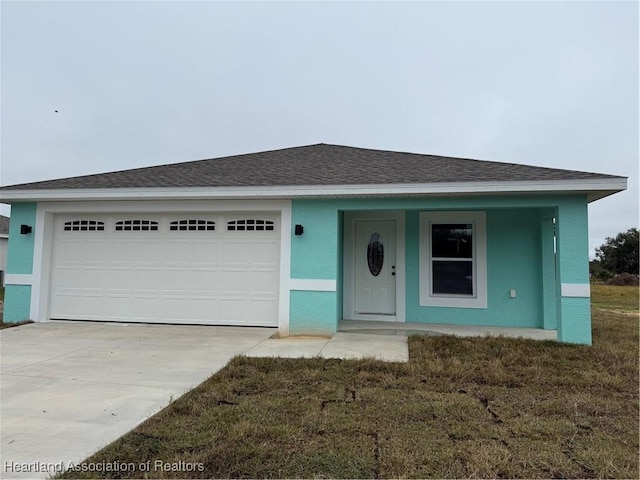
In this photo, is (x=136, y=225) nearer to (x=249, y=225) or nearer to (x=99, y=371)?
(x=249, y=225)

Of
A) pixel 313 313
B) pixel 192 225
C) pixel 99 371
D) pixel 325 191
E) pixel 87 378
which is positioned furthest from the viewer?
pixel 192 225

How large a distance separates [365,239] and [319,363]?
4055 millimetres

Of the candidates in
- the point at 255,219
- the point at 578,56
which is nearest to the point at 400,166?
the point at 255,219

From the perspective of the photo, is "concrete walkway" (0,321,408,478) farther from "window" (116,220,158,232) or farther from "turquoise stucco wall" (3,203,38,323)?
"window" (116,220,158,232)

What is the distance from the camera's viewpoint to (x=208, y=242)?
7.98 metres

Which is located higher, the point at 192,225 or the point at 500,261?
the point at 192,225

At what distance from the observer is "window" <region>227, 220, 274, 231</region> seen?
7819 millimetres

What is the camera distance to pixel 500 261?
26.1ft

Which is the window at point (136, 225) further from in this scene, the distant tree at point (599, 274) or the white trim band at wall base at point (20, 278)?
the distant tree at point (599, 274)

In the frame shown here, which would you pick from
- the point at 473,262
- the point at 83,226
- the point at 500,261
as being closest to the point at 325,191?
the point at 473,262

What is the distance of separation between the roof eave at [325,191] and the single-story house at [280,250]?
0.03m

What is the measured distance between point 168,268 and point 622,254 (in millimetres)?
43972

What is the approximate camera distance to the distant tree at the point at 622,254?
3656 centimetres

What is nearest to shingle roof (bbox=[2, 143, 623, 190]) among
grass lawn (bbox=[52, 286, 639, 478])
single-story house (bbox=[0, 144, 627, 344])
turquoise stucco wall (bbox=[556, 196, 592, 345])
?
single-story house (bbox=[0, 144, 627, 344])
